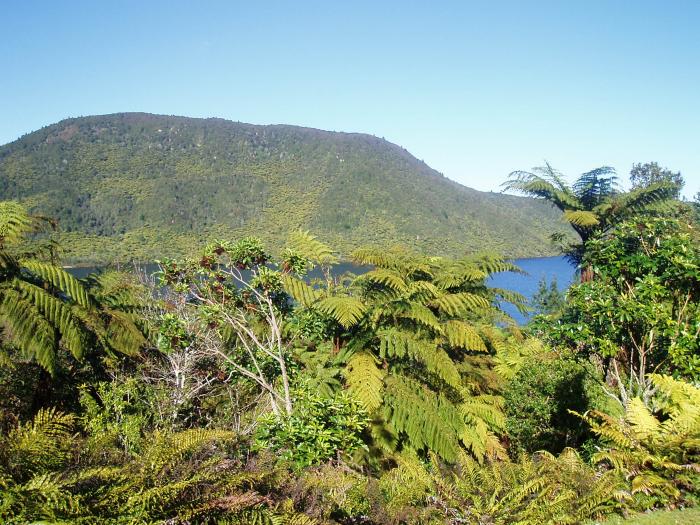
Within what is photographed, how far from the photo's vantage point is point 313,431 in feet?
8.48

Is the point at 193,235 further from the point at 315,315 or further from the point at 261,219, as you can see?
the point at 315,315

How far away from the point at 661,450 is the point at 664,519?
82cm

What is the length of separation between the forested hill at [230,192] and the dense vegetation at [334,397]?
177 feet

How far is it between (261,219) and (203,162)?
141 feet

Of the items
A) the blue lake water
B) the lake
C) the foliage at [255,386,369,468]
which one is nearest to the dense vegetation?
the foliage at [255,386,369,468]

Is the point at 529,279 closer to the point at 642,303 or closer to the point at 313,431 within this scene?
A: the point at 642,303

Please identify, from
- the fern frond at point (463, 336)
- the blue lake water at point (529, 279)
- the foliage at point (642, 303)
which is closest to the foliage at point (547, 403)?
the blue lake water at point (529, 279)

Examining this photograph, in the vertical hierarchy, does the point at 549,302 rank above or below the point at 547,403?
below

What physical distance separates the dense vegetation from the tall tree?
298 cm

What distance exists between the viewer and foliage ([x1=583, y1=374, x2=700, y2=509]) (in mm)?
3238

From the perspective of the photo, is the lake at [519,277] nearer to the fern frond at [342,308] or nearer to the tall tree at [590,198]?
the tall tree at [590,198]

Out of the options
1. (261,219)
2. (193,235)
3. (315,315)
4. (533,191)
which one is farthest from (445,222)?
(315,315)

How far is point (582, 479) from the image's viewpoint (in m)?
3.18

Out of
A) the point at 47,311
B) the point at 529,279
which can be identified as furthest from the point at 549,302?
the point at 529,279
